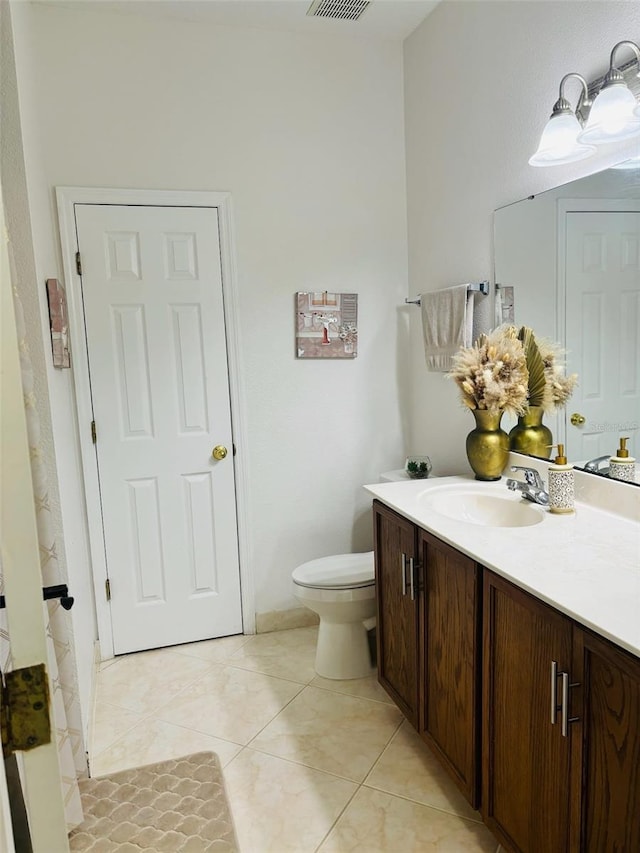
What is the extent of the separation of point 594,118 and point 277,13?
1.69 metres

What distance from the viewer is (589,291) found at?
1.96m

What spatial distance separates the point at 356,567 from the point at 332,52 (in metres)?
2.45

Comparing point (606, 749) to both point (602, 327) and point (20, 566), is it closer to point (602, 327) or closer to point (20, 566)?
point (20, 566)

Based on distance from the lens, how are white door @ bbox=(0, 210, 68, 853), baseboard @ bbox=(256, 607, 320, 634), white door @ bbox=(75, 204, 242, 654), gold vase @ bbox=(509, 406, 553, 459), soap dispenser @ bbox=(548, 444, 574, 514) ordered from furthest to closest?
baseboard @ bbox=(256, 607, 320, 634)
white door @ bbox=(75, 204, 242, 654)
gold vase @ bbox=(509, 406, 553, 459)
soap dispenser @ bbox=(548, 444, 574, 514)
white door @ bbox=(0, 210, 68, 853)

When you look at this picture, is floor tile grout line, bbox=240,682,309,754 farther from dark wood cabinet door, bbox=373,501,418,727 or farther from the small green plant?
the small green plant

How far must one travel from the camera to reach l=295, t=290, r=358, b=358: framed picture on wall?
3.04m

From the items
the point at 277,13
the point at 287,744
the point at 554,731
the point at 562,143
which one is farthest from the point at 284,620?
the point at 277,13

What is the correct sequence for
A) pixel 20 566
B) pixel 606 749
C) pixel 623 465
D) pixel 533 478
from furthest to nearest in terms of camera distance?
pixel 533 478
pixel 623 465
pixel 606 749
pixel 20 566

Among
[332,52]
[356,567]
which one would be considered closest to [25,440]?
[356,567]

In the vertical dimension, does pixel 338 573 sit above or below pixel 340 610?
above

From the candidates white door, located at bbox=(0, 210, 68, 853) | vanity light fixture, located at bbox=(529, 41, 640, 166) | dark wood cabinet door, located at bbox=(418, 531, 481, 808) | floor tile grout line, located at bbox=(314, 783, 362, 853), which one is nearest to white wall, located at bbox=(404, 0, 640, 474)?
vanity light fixture, located at bbox=(529, 41, 640, 166)

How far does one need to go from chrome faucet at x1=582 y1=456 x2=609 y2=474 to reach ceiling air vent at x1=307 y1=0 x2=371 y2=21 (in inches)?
84.6

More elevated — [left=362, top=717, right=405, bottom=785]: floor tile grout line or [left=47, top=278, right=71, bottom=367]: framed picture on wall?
[left=47, top=278, right=71, bottom=367]: framed picture on wall

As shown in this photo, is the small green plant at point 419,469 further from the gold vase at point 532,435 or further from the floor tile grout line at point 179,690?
the floor tile grout line at point 179,690
